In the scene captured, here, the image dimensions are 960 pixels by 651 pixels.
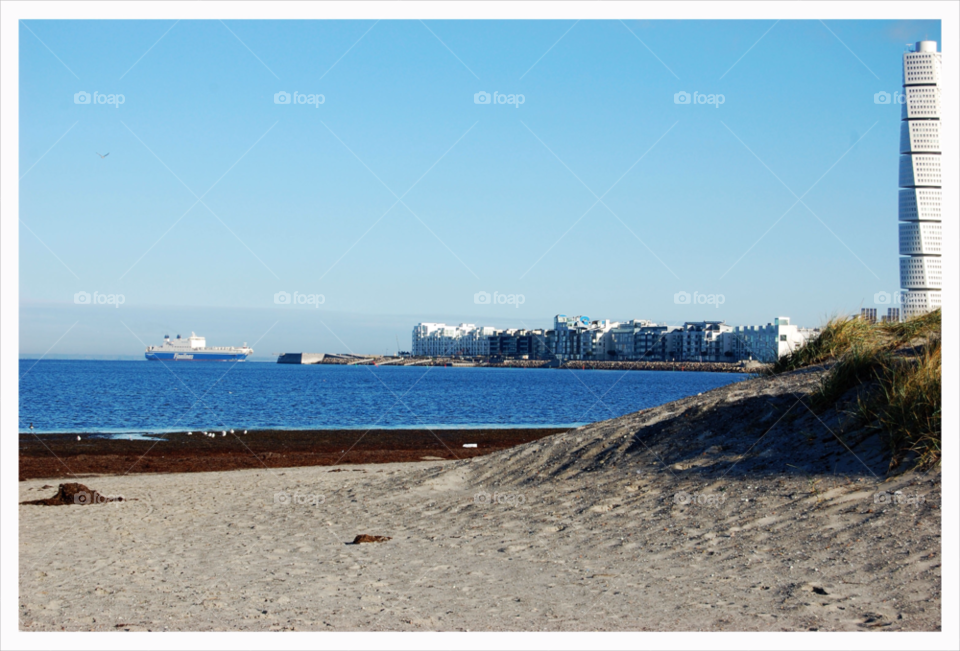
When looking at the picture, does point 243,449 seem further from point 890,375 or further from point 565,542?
point 890,375

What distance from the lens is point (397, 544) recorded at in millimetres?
10211

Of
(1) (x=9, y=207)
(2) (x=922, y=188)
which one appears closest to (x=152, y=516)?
(1) (x=9, y=207)

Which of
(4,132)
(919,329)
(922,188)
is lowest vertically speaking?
(919,329)

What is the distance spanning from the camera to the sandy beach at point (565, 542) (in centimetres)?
698

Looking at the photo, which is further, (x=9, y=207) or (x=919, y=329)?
(x=919, y=329)

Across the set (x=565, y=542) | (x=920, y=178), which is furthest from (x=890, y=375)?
(x=920, y=178)

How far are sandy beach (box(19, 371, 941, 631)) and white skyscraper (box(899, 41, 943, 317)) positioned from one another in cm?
10090

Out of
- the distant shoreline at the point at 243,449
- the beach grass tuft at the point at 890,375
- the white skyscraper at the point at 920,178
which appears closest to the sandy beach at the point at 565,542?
the beach grass tuft at the point at 890,375

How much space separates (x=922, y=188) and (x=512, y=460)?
115 meters

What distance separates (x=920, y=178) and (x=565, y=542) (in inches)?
4646

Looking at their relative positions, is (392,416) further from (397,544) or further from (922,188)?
(922,188)

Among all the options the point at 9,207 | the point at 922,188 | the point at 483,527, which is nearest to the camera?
the point at 9,207

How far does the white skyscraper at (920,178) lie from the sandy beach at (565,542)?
10090cm

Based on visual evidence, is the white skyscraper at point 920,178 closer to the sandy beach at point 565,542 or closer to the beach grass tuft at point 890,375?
the beach grass tuft at point 890,375
